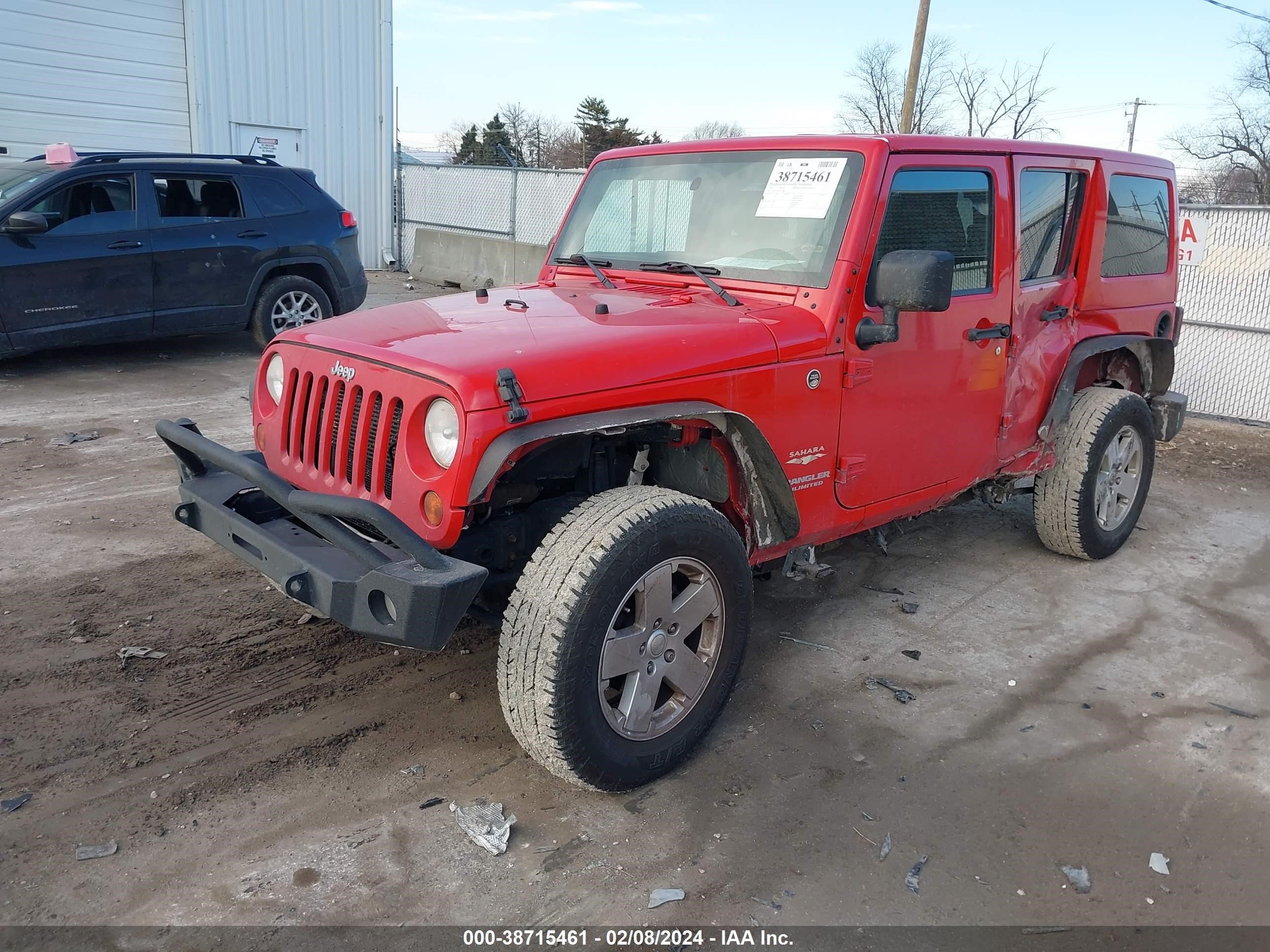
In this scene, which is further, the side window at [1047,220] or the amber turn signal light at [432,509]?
the side window at [1047,220]

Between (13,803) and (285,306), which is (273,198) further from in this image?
(13,803)

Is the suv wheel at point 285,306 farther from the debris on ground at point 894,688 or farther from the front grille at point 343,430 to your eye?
the debris on ground at point 894,688

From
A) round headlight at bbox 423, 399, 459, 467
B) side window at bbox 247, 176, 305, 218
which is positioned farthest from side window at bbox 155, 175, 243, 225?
round headlight at bbox 423, 399, 459, 467

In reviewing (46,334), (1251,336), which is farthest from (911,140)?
(46,334)

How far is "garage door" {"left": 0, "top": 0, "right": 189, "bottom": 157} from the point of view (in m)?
13.0

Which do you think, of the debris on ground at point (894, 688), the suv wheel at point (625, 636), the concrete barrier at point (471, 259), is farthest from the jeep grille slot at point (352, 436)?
the concrete barrier at point (471, 259)

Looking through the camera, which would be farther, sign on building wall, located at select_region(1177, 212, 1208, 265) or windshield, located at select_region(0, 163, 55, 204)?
sign on building wall, located at select_region(1177, 212, 1208, 265)

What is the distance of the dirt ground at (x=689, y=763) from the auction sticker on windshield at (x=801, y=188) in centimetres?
178

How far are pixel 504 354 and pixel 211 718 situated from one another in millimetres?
1715

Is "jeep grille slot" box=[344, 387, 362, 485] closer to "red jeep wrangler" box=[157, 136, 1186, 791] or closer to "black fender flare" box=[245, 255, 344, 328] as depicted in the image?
"red jeep wrangler" box=[157, 136, 1186, 791]

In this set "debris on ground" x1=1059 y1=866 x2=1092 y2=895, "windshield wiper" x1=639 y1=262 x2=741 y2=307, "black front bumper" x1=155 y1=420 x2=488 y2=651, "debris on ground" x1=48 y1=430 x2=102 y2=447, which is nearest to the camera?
"black front bumper" x1=155 y1=420 x2=488 y2=651

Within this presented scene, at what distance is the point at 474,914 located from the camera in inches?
102

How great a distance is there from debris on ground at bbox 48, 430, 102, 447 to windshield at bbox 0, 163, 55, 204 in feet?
7.70

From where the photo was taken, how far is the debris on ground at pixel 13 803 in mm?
2898
